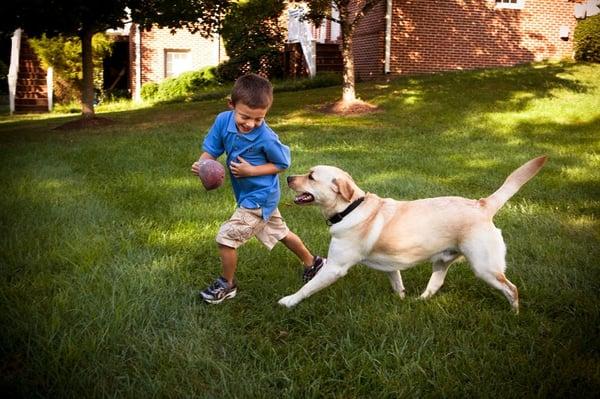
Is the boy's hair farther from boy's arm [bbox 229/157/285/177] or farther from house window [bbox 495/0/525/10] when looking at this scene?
house window [bbox 495/0/525/10]

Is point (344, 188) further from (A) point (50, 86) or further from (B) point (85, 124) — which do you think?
(A) point (50, 86)

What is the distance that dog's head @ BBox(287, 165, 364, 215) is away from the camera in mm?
3477

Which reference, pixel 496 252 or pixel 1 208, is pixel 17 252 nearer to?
pixel 1 208

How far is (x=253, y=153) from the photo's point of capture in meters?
3.52

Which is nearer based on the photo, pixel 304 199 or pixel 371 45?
pixel 304 199

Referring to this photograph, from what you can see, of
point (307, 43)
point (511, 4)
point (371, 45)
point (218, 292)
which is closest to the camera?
point (218, 292)

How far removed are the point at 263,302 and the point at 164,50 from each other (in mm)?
21707

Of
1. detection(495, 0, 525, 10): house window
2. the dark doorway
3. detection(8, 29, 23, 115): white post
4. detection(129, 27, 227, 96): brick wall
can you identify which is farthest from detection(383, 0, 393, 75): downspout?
detection(8, 29, 23, 115): white post

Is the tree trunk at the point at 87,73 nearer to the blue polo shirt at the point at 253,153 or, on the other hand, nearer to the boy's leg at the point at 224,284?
the blue polo shirt at the point at 253,153

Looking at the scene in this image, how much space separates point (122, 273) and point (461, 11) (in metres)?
17.1

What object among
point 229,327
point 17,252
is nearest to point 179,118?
point 17,252

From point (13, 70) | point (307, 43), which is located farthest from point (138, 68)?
point (307, 43)

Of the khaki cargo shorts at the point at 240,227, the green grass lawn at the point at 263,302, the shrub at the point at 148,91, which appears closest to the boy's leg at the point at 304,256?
the green grass lawn at the point at 263,302

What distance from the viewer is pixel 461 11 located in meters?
17.6
